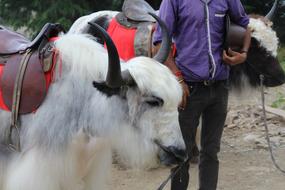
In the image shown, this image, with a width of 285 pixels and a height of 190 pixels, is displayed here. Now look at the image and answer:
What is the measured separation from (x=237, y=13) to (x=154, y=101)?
1.28 metres

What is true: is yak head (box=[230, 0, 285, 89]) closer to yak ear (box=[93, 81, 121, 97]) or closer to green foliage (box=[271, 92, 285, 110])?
green foliage (box=[271, 92, 285, 110])

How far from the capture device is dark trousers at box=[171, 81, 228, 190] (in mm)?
3742

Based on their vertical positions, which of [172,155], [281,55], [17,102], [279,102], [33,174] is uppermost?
[17,102]

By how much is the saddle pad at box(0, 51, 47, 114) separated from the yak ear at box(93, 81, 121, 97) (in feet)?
1.29

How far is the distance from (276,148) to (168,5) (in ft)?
10.0

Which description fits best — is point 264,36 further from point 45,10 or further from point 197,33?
point 45,10

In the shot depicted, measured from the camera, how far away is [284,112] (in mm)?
6984

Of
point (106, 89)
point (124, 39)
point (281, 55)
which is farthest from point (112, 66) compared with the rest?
point (281, 55)

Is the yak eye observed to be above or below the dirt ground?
above

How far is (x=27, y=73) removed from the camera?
10.2 feet

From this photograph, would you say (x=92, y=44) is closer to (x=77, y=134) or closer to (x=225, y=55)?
(x=77, y=134)

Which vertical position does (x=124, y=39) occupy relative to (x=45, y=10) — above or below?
above

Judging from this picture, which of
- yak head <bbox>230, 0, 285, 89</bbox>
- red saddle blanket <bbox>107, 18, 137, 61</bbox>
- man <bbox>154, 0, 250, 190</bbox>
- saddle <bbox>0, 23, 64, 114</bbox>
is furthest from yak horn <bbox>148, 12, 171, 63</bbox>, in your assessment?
yak head <bbox>230, 0, 285, 89</bbox>

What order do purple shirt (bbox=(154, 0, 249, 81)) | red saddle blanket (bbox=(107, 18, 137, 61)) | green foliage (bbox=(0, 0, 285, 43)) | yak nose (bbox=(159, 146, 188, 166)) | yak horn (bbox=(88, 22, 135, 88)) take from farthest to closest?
green foliage (bbox=(0, 0, 285, 43)) < red saddle blanket (bbox=(107, 18, 137, 61)) < purple shirt (bbox=(154, 0, 249, 81)) < yak nose (bbox=(159, 146, 188, 166)) < yak horn (bbox=(88, 22, 135, 88))
